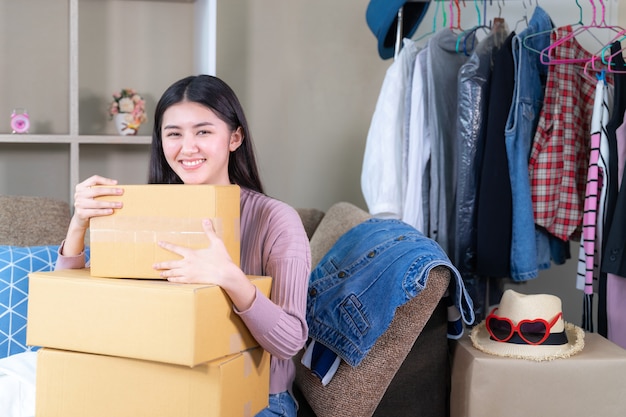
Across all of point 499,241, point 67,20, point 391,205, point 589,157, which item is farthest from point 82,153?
point 589,157

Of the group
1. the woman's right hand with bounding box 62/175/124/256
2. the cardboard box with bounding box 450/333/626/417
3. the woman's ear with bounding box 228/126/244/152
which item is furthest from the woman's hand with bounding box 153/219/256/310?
the cardboard box with bounding box 450/333/626/417

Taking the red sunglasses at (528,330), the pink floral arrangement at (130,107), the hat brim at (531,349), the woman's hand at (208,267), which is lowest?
the hat brim at (531,349)

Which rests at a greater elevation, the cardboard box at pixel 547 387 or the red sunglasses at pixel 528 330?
the red sunglasses at pixel 528 330

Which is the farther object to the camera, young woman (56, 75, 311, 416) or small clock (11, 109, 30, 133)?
small clock (11, 109, 30, 133)

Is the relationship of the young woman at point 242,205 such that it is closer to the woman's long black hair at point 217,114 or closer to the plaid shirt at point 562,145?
the woman's long black hair at point 217,114

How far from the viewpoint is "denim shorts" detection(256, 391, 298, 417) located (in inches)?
63.1

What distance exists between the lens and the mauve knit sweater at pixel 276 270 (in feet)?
4.62

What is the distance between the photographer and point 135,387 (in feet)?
4.31

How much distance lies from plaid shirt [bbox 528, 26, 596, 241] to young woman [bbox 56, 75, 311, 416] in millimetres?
→ 1114

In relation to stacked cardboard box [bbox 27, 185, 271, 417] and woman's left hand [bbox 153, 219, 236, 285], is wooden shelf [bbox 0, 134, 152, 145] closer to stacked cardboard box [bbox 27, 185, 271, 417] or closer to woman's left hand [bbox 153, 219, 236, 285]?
stacked cardboard box [bbox 27, 185, 271, 417]

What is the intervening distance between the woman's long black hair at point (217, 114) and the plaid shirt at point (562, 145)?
1.11 metres

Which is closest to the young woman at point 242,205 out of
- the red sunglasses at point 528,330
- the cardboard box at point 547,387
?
the cardboard box at point 547,387

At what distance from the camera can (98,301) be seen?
4.28 feet

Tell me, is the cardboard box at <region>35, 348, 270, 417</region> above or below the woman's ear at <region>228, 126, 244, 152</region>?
below
